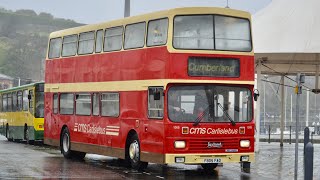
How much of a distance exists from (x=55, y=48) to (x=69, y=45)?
1.55m

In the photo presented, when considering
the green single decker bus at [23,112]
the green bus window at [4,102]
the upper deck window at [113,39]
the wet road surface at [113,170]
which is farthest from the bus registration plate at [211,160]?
the green bus window at [4,102]

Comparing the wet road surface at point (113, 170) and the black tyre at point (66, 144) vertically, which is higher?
the black tyre at point (66, 144)

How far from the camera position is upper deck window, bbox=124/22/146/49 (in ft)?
70.0

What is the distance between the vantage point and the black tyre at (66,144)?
2658cm

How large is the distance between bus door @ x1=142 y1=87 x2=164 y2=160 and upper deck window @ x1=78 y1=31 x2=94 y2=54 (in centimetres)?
460

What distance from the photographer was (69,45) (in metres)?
26.5

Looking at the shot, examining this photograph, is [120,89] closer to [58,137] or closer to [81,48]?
[81,48]

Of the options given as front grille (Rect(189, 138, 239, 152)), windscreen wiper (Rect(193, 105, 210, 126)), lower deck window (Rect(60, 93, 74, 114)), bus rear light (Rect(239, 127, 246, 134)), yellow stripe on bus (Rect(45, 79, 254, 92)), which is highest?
yellow stripe on bus (Rect(45, 79, 254, 92))

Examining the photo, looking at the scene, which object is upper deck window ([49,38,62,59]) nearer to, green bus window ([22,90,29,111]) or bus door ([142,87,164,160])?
bus door ([142,87,164,160])

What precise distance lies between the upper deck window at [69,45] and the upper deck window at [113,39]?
271 centimetres

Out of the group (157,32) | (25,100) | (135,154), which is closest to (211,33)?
(157,32)

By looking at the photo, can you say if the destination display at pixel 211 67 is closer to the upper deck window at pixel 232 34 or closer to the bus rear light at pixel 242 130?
the upper deck window at pixel 232 34

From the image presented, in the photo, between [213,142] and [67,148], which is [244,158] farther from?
[67,148]

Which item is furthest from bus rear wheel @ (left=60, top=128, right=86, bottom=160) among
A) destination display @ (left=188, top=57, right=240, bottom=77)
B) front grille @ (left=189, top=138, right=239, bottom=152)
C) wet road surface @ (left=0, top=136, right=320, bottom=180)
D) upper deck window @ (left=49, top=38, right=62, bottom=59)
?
destination display @ (left=188, top=57, right=240, bottom=77)
